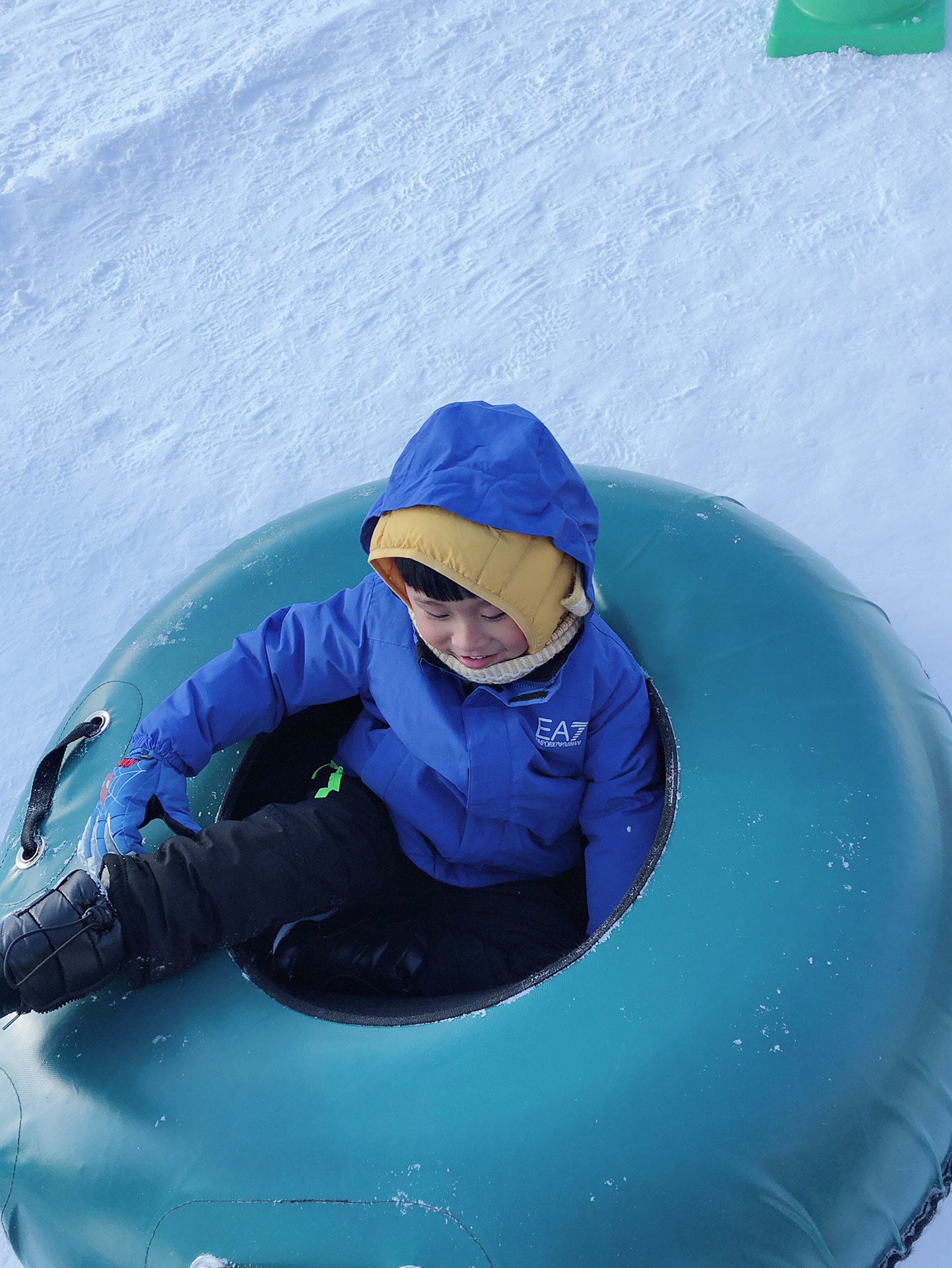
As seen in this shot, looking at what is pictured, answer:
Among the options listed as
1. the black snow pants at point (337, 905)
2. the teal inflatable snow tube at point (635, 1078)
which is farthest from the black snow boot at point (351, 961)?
the teal inflatable snow tube at point (635, 1078)

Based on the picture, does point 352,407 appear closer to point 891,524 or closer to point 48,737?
point 48,737

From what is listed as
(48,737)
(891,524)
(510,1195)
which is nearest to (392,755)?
(510,1195)

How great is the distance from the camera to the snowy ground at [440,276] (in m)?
2.22

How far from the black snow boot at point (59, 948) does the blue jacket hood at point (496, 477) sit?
468 mm

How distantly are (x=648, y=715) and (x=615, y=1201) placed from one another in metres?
0.51

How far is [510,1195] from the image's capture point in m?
0.95

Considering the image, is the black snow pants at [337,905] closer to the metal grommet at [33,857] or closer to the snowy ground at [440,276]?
the metal grommet at [33,857]

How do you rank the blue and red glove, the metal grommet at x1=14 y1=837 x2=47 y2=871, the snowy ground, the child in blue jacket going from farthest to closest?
the snowy ground
the metal grommet at x1=14 y1=837 x2=47 y2=871
the blue and red glove
the child in blue jacket

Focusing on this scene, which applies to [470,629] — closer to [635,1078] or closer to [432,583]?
[432,583]

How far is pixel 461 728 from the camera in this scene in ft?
4.14

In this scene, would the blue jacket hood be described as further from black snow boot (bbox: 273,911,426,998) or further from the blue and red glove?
black snow boot (bbox: 273,911,426,998)

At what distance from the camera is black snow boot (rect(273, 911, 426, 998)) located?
134 cm

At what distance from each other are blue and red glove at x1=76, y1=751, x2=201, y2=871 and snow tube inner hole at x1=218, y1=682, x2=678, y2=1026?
0.27ft

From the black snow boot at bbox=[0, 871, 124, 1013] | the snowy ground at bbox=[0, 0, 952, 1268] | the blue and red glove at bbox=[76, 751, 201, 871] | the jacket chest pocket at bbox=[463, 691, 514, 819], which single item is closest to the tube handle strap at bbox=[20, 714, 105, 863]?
the blue and red glove at bbox=[76, 751, 201, 871]
